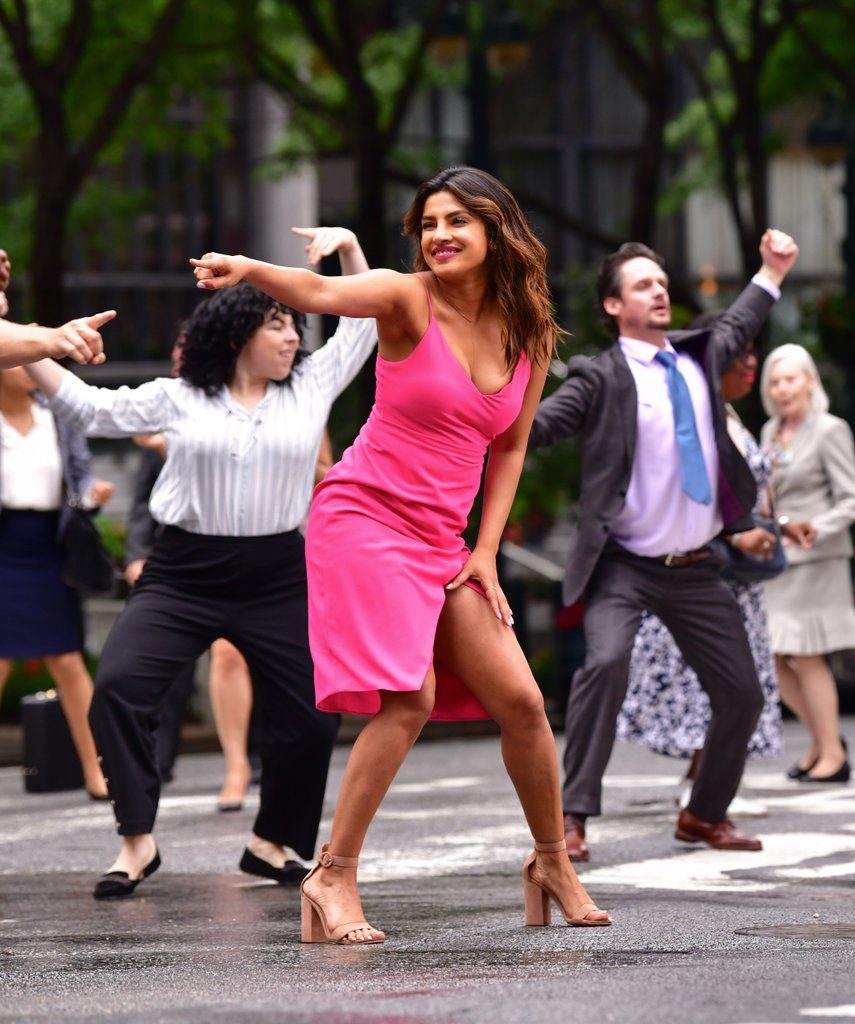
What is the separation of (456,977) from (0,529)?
6016 mm

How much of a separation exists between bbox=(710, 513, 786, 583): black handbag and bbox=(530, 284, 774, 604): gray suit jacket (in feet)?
3.03

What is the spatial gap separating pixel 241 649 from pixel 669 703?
2573mm

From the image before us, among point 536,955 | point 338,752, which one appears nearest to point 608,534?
point 536,955

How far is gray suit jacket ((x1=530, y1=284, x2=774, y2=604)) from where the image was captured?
7879 mm

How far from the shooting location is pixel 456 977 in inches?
196

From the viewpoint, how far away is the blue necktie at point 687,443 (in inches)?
308

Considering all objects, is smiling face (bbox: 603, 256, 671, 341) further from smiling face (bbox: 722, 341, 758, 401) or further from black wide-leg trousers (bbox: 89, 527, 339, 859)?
black wide-leg trousers (bbox: 89, 527, 339, 859)

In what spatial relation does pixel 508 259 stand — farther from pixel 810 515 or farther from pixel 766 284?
pixel 810 515

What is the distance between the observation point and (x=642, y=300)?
8047 mm

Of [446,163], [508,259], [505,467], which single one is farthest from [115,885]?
[446,163]

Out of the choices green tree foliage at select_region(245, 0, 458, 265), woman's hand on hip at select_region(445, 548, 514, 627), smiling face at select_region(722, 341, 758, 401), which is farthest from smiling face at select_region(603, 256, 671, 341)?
green tree foliage at select_region(245, 0, 458, 265)

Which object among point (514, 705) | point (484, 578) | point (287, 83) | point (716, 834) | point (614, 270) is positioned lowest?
point (716, 834)

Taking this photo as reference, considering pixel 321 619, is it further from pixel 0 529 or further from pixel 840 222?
pixel 840 222

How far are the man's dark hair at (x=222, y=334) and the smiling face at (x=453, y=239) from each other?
62.6 inches
